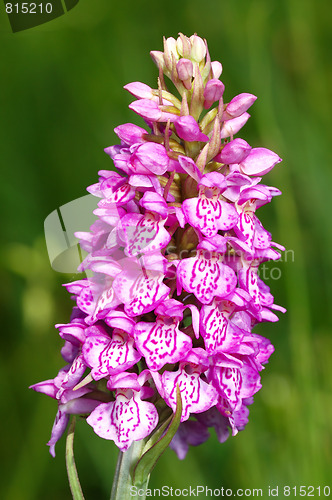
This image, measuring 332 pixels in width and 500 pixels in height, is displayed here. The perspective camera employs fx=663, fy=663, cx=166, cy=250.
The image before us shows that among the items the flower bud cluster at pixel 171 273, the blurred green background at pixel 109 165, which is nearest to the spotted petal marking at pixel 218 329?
the flower bud cluster at pixel 171 273

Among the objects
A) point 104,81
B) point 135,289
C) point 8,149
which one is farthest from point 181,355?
point 104,81

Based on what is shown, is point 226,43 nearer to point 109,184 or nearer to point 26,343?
point 26,343

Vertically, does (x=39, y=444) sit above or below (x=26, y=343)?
below

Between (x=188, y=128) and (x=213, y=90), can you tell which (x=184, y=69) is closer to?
(x=213, y=90)

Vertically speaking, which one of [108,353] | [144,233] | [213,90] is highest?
[213,90]

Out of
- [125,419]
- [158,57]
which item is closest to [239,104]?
[158,57]

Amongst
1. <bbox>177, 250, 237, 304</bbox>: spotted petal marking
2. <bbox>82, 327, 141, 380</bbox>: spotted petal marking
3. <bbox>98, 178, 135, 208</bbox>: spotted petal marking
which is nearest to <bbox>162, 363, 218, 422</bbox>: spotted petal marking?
<bbox>82, 327, 141, 380</bbox>: spotted petal marking
